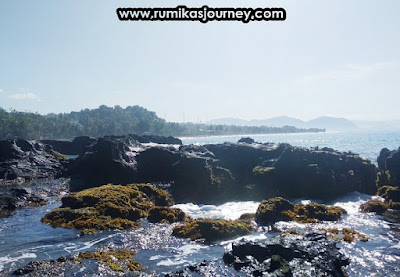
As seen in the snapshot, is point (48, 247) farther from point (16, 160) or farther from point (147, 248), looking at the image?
point (16, 160)

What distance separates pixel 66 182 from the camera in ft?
160

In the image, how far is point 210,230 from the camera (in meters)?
24.5

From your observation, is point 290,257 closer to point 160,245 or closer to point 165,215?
point 160,245

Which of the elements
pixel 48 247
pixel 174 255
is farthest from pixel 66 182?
pixel 174 255

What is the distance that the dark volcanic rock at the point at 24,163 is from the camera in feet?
172

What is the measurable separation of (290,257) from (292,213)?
13450 millimetres

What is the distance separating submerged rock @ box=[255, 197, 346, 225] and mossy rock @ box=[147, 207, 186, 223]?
23.4ft

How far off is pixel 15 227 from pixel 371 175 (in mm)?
44493

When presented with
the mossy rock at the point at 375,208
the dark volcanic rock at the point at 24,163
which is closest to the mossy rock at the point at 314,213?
the mossy rock at the point at 375,208

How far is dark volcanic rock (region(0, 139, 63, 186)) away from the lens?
52.4 m

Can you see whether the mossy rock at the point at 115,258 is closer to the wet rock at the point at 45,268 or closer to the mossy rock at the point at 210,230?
the wet rock at the point at 45,268

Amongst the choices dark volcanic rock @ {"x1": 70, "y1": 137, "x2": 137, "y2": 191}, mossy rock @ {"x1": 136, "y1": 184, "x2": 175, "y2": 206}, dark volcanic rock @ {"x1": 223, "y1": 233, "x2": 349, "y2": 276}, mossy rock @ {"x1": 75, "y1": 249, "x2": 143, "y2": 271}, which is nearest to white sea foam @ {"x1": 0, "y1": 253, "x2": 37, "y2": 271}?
mossy rock @ {"x1": 75, "y1": 249, "x2": 143, "y2": 271}

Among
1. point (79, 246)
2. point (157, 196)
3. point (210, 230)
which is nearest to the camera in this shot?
point (79, 246)

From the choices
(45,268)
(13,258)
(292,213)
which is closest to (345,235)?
(292,213)
